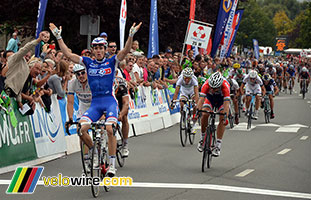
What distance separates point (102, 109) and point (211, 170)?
10.0ft

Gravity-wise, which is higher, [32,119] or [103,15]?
[103,15]

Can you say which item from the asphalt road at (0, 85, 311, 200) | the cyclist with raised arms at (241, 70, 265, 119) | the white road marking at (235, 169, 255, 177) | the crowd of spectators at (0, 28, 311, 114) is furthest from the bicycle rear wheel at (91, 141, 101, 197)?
the cyclist with raised arms at (241, 70, 265, 119)

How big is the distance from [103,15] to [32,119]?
17.1 metres

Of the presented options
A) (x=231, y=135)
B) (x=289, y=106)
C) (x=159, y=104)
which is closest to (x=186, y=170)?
(x=231, y=135)

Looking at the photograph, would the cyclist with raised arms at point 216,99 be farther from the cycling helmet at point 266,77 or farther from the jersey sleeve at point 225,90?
the cycling helmet at point 266,77

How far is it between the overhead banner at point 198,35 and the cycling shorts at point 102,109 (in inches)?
674

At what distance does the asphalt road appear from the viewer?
9.69 m

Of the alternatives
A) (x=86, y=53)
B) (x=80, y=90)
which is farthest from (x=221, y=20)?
(x=80, y=90)

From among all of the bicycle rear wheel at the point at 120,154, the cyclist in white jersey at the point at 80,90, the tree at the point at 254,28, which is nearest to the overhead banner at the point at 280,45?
the tree at the point at 254,28

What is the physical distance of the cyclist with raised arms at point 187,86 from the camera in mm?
17142

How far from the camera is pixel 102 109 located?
1020cm

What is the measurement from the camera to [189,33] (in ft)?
88.9

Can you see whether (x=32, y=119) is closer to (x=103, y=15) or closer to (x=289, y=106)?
(x=103, y=15)

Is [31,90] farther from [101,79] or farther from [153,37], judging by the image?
[153,37]
